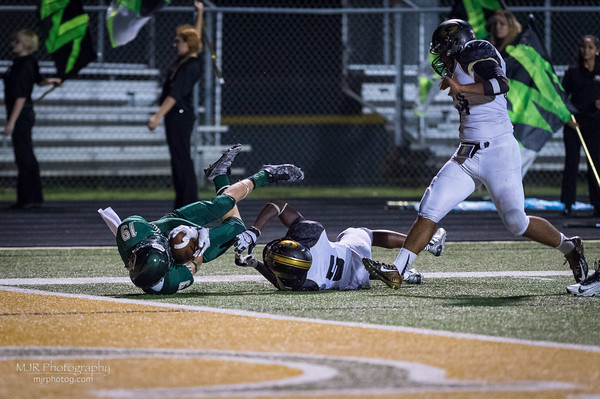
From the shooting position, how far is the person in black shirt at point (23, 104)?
42.8 feet

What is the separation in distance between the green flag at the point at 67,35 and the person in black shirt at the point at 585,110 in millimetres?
6761

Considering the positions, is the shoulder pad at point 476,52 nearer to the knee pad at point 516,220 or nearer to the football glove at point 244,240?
the knee pad at point 516,220

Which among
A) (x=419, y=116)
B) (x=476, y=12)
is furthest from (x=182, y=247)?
(x=419, y=116)

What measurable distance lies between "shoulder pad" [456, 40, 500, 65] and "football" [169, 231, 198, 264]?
2117mm

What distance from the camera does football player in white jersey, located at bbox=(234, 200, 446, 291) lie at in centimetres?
650

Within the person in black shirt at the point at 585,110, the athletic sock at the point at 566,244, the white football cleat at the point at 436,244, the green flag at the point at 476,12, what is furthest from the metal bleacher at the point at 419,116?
the athletic sock at the point at 566,244

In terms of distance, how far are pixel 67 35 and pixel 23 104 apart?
192 cm

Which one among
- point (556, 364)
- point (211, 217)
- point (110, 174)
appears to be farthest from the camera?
point (110, 174)

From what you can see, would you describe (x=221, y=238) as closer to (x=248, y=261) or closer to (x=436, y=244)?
(x=248, y=261)

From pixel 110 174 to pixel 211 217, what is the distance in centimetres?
1087

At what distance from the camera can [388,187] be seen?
1780 cm

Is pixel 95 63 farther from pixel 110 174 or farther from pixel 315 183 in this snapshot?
pixel 315 183

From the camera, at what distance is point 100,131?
1800cm

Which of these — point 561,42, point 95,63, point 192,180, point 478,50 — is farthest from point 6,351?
point 561,42
